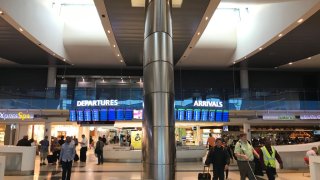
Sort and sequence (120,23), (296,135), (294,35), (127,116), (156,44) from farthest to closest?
(296,135)
(127,116)
(294,35)
(120,23)
(156,44)

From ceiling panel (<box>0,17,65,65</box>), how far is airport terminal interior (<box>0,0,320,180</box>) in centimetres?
13

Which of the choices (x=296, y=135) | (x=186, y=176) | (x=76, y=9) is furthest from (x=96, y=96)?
(x=296, y=135)

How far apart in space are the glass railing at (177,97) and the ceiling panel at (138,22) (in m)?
3.46

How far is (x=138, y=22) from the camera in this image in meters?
16.4

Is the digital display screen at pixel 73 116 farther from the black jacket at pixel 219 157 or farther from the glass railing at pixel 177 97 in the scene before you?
the black jacket at pixel 219 157

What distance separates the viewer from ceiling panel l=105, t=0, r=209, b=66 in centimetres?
1428

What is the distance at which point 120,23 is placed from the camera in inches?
653

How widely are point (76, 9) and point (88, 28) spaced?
163 centimetres

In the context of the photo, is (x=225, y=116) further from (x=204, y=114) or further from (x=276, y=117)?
(x=276, y=117)

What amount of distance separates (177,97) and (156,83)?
49.7 feet

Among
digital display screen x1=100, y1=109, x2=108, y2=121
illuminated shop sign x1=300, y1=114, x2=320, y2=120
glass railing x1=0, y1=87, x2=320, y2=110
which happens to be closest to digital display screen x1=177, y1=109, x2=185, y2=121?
glass railing x1=0, y1=87, x2=320, y2=110

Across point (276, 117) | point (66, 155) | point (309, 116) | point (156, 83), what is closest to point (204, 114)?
point (276, 117)

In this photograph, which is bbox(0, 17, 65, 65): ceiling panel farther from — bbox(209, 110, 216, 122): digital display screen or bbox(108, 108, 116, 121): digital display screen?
bbox(209, 110, 216, 122): digital display screen

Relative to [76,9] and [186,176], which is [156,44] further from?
[76,9]
